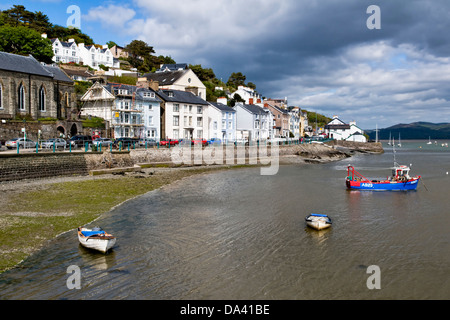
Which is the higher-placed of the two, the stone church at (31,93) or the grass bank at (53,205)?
the stone church at (31,93)

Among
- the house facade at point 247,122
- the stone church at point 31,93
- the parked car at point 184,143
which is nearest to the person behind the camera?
the stone church at point 31,93

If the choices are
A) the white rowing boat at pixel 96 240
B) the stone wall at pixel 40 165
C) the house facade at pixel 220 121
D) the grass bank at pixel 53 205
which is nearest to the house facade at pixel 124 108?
the house facade at pixel 220 121

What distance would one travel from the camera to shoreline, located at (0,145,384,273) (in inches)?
652

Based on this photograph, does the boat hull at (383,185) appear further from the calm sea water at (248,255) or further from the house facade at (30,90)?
the house facade at (30,90)

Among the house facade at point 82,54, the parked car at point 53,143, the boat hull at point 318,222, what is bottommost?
the boat hull at point 318,222

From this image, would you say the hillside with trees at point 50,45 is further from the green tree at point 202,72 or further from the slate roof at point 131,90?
the slate roof at point 131,90

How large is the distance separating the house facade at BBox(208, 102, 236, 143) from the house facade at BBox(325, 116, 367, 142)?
63.7 meters

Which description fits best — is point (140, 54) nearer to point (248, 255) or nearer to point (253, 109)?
point (253, 109)

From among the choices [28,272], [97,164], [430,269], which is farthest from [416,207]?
[97,164]

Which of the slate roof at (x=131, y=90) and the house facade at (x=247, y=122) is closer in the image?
the slate roof at (x=131, y=90)

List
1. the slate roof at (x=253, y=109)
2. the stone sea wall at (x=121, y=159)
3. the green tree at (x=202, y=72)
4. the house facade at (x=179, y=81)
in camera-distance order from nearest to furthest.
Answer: the stone sea wall at (x=121, y=159)
the house facade at (x=179, y=81)
the slate roof at (x=253, y=109)
the green tree at (x=202, y=72)

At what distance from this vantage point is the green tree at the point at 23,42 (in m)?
77.8

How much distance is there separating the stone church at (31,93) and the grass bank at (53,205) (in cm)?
2366

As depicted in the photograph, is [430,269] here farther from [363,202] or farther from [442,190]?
[442,190]
